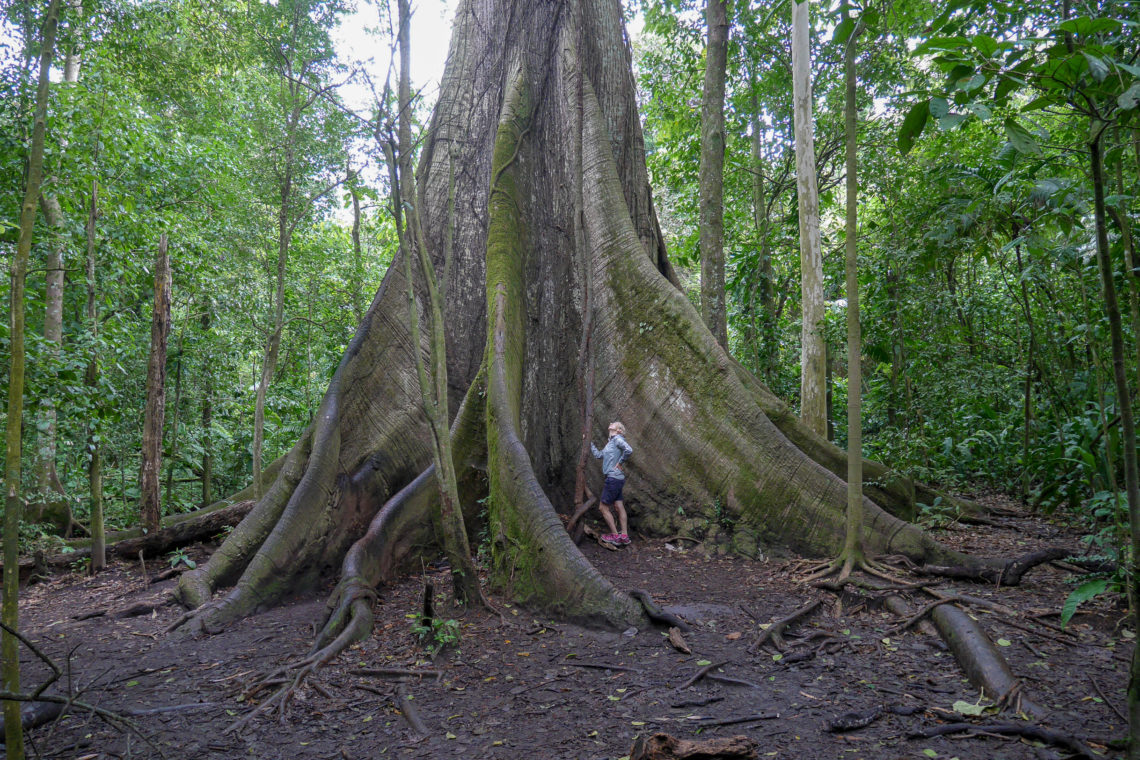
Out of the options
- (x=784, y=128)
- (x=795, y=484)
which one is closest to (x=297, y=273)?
(x=784, y=128)

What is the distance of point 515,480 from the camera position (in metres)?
4.78

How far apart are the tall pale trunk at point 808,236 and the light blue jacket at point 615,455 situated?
3.67 m

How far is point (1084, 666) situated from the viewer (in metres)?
3.15

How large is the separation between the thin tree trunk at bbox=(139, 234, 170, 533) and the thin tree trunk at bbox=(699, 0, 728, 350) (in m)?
6.75

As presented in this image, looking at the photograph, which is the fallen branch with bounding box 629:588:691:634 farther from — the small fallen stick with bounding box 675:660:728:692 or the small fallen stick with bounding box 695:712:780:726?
the small fallen stick with bounding box 695:712:780:726

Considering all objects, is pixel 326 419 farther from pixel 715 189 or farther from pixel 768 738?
pixel 715 189

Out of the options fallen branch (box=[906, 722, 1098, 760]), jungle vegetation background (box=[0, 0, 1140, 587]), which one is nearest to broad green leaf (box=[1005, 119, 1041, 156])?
jungle vegetation background (box=[0, 0, 1140, 587])

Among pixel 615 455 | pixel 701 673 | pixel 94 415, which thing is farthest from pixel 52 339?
pixel 701 673

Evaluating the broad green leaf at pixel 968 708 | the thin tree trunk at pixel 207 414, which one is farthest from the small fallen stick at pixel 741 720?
the thin tree trunk at pixel 207 414

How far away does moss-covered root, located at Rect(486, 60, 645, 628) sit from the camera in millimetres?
4184

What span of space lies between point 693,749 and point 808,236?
7383 millimetres

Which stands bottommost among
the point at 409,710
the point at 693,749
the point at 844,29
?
the point at 409,710

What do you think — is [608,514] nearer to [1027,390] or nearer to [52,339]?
[1027,390]

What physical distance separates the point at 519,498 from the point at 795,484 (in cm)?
230
